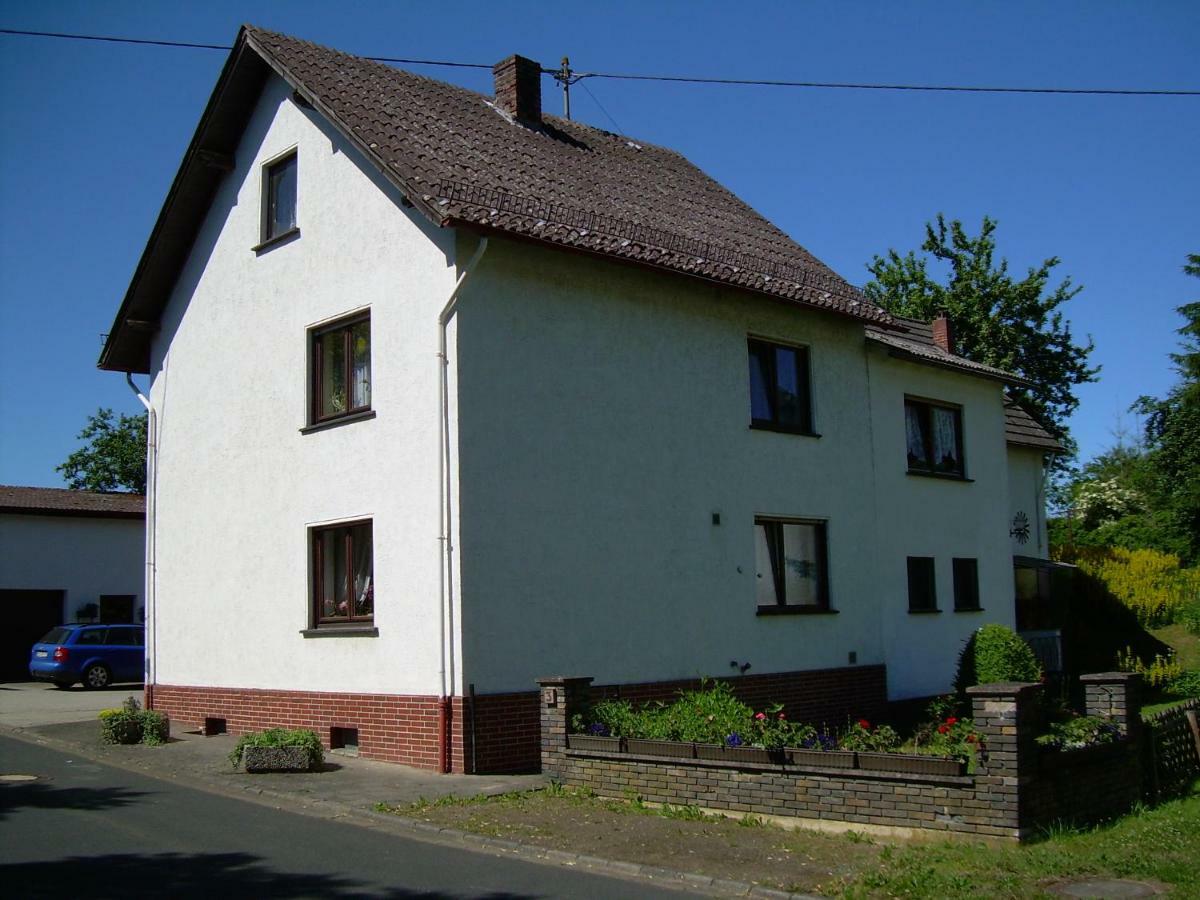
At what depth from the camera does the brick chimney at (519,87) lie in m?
19.6

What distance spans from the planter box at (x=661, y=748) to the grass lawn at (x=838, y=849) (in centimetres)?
48

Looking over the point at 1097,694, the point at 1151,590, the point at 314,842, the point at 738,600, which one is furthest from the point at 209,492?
the point at 1151,590

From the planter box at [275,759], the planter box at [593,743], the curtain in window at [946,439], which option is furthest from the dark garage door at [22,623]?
the planter box at [593,743]

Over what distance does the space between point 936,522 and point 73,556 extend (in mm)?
23383

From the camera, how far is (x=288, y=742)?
1372cm

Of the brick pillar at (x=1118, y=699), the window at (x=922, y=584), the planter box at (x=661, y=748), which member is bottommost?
the planter box at (x=661, y=748)

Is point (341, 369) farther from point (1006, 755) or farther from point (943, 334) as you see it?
point (943, 334)

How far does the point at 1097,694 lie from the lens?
1188 centimetres

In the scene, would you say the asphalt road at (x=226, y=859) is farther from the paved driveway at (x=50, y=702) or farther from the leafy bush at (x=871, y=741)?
the paved driveway at (x=50, y=702)

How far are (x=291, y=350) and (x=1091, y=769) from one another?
1119 cm

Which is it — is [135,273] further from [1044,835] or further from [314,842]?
[1044,835]

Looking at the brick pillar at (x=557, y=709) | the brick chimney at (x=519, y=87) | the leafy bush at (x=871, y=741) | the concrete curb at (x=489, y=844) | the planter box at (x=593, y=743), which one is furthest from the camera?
the brick chimney at (x=519, y=87)

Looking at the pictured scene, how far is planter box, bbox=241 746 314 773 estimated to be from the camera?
44.8ft

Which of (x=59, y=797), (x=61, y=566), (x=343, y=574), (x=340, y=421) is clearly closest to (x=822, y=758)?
(x=343, y=574)
